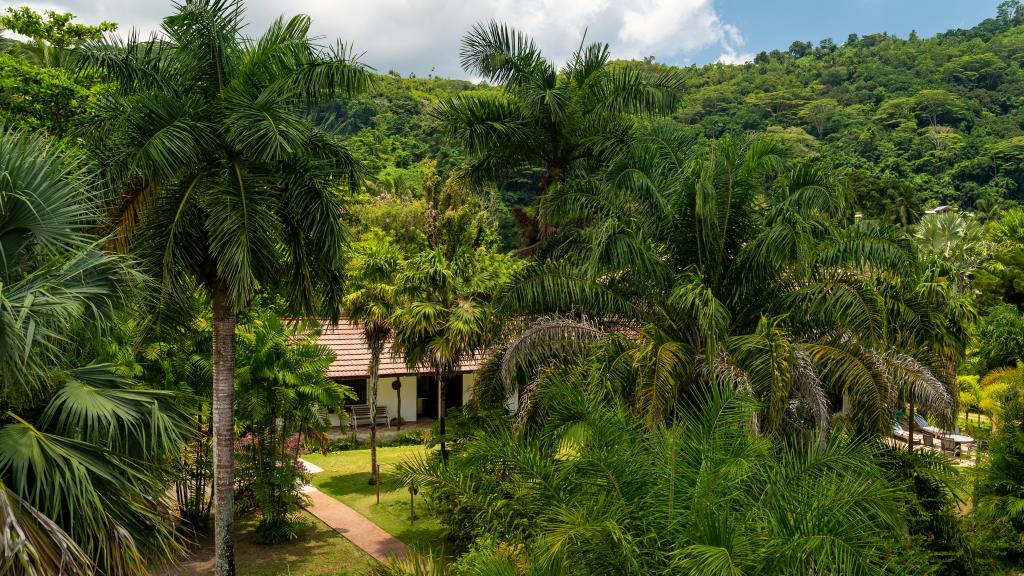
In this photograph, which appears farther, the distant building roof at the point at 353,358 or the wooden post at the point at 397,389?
the wooden post at the point at 397,389

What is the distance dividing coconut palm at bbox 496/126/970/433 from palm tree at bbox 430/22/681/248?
2661 mm

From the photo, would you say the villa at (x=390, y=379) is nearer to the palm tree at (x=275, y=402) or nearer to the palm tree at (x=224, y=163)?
the palm tree at (x=275, y=402)

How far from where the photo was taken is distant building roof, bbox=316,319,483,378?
22109mm

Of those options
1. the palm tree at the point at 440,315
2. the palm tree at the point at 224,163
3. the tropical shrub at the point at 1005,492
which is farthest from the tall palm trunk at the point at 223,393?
the tropical shrub at the point at 1005,492

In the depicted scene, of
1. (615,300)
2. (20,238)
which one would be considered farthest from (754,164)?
(20,238)

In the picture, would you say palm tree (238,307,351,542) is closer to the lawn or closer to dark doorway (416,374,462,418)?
the lawn

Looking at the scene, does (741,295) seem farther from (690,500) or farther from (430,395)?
(430,395)

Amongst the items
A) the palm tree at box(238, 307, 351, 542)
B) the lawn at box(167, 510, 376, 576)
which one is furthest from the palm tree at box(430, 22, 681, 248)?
the lawn at box(167, 510, 376, 576)

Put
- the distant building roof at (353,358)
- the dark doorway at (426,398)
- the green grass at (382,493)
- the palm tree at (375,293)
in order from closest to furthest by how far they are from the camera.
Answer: the green grass at (382,493) < the palm tree at (375,293) < the distant building roof at (353,358) < the dark doorway at (426,398)

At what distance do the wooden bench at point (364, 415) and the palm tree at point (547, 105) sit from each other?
11.0m

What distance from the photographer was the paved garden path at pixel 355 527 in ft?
41.8

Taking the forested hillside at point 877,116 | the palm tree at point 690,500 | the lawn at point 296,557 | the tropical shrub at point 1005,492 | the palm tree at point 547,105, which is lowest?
the lawn at point 296,557

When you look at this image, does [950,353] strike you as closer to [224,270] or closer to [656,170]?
[656,170]

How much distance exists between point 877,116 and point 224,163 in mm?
70989
